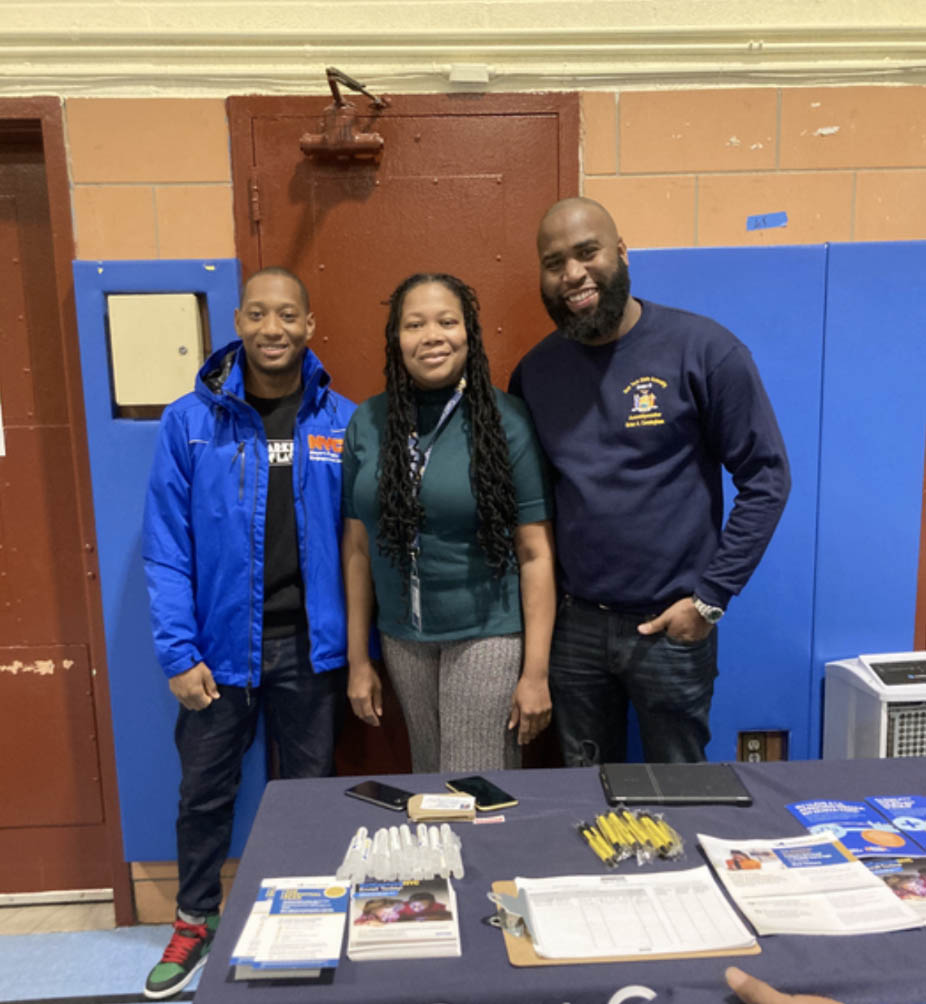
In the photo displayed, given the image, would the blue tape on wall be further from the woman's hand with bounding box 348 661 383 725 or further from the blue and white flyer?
the blue and white flyer

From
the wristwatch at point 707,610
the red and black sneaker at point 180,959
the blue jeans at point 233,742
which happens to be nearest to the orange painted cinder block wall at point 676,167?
the wristwatch at point 707,610

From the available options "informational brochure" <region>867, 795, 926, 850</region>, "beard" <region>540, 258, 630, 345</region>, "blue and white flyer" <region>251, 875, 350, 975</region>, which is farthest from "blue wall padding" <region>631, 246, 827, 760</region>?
"blue and white flyer" <region>251, 875, 350, 975</region>

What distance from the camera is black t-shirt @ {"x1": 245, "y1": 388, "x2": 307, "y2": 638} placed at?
1864mm

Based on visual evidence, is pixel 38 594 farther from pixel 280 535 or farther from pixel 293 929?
pixel 293 929

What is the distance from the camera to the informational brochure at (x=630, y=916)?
929mm

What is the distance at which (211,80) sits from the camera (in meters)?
2.01

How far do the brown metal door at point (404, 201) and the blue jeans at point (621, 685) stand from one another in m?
0.87

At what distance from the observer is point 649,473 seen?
5.50 ft

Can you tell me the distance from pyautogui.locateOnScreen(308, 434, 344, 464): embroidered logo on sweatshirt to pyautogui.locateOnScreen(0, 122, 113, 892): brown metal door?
0.87 meters

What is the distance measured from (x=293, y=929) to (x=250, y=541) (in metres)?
1.03

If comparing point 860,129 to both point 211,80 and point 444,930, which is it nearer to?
point 211,80

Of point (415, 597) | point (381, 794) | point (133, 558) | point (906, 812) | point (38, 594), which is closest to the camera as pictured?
point (906, 812)

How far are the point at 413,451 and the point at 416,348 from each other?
0.23 meters

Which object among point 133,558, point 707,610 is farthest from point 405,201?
point 707,610
